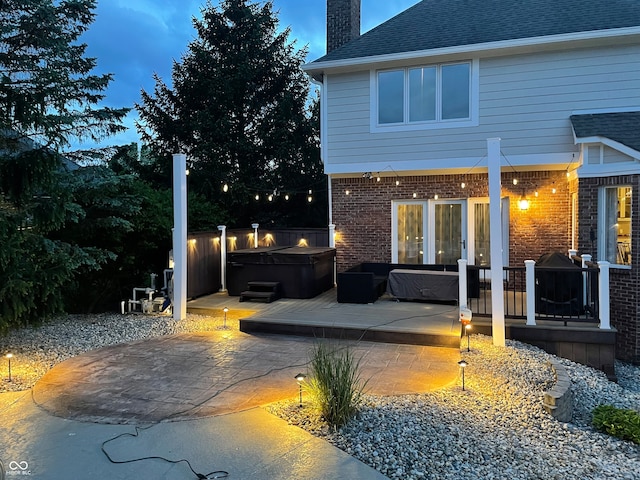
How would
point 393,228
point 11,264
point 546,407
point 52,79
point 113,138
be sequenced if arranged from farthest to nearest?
point 393,228 → point 113,138 → point 52,79 → point 11,264 → point 546,407

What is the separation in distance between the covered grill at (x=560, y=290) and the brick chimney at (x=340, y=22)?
786 centimetres

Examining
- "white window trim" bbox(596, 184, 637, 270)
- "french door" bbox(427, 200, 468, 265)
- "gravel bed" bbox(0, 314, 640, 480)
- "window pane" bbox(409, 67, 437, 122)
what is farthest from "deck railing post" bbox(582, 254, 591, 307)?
"window pane" bbox(409, 67, 437, 122)

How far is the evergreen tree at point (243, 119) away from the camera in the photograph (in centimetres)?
1694

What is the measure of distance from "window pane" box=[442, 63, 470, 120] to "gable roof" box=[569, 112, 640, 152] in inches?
79.3

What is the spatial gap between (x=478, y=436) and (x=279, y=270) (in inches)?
240

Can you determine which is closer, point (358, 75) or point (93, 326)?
point (93, 326)

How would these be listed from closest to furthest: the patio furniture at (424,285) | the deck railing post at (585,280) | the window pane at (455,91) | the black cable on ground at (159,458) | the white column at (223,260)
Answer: the black cable on ground at (159,458) → the deck railing post at (585,280) → the patio furniture at (424,285) → the window pane at (455,91) → the white column at (223,260)

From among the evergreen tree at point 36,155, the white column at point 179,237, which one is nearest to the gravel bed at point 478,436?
the evergreen tree at point 36,155

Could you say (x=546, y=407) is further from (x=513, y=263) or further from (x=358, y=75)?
(x=358, y=75)

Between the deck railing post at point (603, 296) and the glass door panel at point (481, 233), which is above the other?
the glass door panel at point (481, 233)

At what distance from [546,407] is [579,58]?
726 cm

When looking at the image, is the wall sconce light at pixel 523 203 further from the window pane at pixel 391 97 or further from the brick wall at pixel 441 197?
the window pane at pixel 391 97

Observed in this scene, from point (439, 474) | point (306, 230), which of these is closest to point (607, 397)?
point (439, 474)

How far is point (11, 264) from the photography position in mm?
5477
